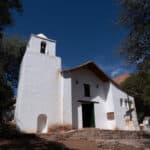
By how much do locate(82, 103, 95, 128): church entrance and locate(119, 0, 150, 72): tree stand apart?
28.9 ft

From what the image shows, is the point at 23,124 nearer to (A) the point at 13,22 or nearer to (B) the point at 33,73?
(B) the point at 33,73

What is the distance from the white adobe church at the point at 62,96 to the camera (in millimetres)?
15539

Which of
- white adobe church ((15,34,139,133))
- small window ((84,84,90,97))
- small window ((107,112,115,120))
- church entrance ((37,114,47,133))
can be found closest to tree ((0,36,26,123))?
white adobe church ((15,34,139,133))

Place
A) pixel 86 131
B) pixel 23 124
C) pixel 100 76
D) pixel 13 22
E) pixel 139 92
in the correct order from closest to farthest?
pixel 13 22 < pixel 86 131 < pixel 23 124 < pixel 100 76 < pixel 139 92

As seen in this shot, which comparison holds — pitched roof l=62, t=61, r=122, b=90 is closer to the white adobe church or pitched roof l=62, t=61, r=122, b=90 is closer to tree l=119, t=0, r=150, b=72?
the white adobe church

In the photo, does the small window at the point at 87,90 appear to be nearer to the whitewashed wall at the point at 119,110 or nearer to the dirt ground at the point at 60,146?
the whitewashed wall at the point at 119,110

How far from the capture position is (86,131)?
1347 cm

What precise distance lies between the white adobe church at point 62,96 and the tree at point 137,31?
24.6ft

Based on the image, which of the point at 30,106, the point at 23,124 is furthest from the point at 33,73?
the point at 23,124

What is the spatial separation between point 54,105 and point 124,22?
883cm

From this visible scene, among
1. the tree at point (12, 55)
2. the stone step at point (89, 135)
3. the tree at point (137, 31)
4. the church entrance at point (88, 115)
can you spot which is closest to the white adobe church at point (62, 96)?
the church entrance at point (88, 115)

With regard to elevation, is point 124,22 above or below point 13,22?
above

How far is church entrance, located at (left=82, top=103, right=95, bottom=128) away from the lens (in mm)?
18406

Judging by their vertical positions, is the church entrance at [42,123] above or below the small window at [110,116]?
below
